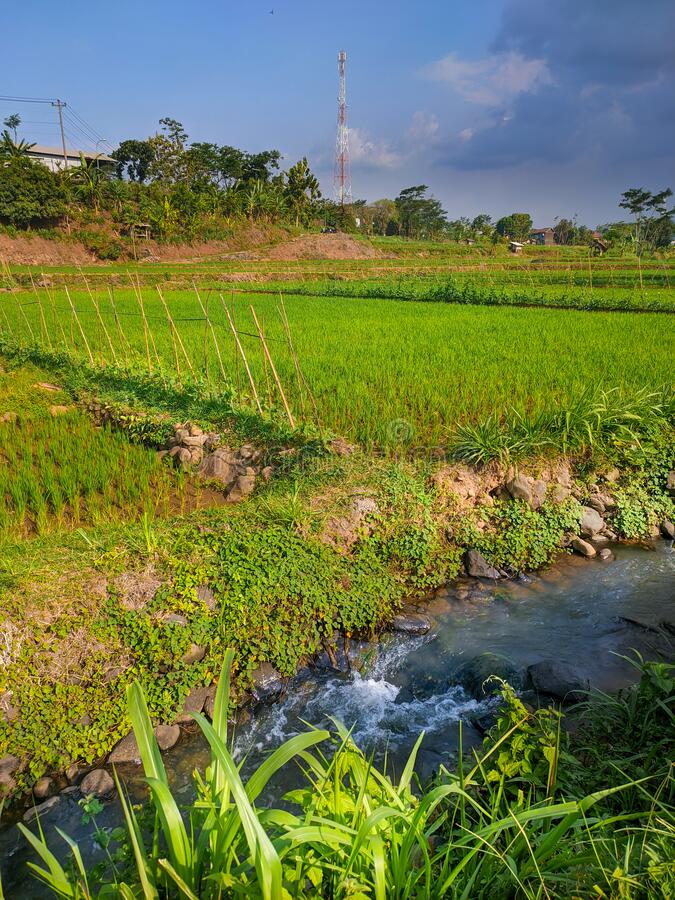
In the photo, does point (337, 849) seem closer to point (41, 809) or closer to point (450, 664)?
point (41, 809)

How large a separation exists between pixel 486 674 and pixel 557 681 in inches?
18.0

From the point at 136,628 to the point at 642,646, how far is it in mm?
3655

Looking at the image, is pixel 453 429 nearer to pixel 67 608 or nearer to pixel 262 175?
pixel 67 608

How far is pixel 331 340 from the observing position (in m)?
10.7

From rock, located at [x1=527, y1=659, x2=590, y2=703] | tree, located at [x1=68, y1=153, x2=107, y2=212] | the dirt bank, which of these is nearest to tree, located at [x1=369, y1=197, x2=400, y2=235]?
the dirt bank

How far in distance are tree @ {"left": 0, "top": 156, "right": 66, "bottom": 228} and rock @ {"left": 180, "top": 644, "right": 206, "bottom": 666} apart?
3426cm

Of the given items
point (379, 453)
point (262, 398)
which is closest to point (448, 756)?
point (379, 453)

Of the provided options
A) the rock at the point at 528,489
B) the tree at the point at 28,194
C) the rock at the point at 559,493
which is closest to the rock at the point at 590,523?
the rock at the point at 559,493

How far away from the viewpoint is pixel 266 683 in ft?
12.4

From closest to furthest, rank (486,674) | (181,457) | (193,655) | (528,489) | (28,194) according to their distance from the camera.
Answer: (193,655), (486,674), (528,489), (181,457), (28,194)

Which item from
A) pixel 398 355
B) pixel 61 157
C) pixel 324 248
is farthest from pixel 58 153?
pixel 398 355

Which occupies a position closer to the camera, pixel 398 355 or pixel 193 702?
pixel 193 702

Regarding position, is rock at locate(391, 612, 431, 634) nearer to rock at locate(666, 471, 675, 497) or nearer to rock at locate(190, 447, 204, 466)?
Answer: rock at locate(190, 447, 204, 466)

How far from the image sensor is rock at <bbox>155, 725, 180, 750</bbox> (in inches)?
132
